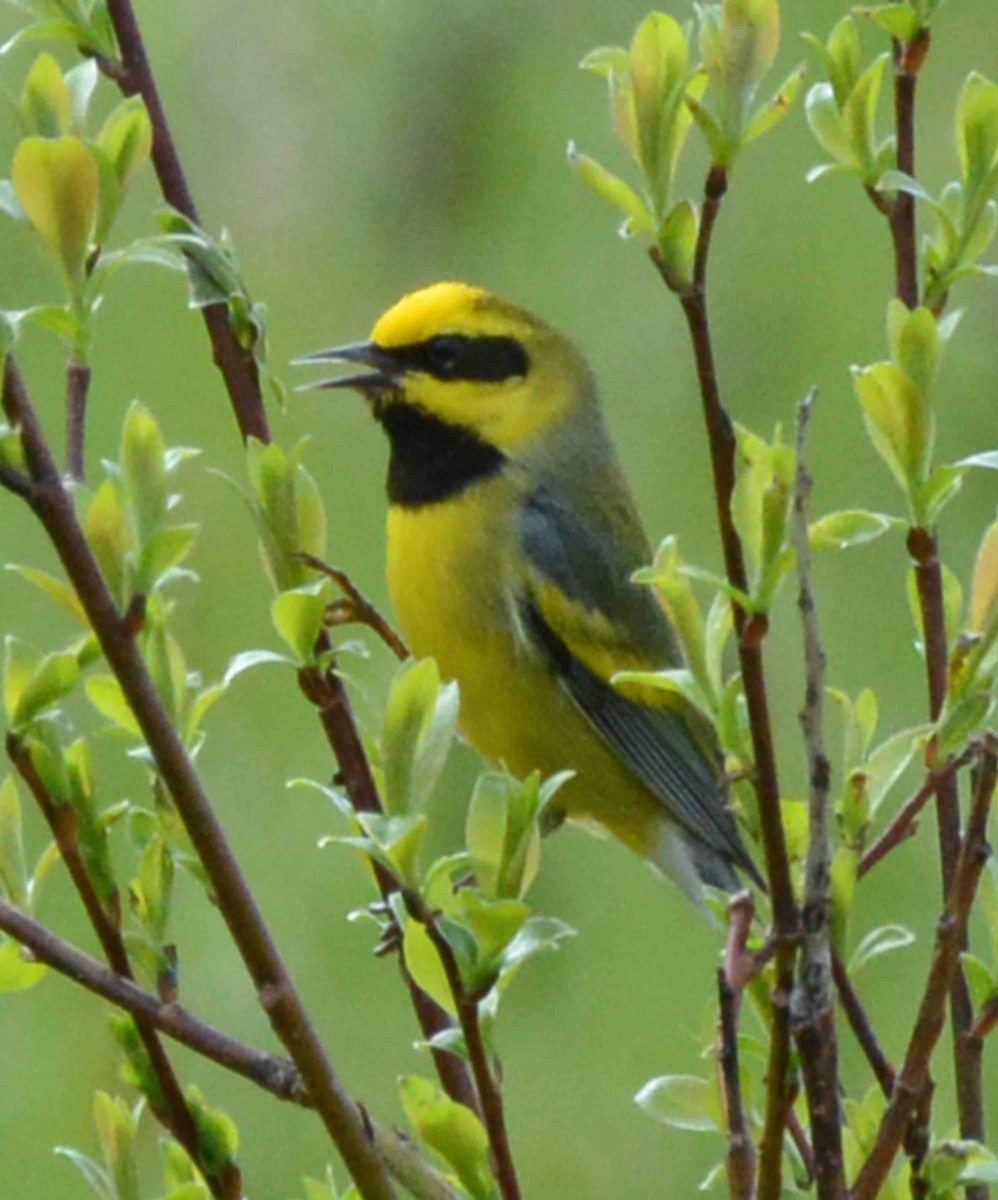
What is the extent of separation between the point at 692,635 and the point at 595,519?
1510 mm

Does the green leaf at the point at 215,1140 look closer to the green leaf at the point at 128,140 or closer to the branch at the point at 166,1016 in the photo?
the branch at the point at 166,1016

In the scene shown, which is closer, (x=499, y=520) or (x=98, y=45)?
(x=98, y=45)

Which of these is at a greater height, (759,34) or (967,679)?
(759,34)

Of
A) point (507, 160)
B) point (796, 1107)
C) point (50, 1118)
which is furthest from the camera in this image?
point (507, 160)

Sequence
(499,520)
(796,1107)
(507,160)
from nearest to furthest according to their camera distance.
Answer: (796,1107), (499,520), (507,160)

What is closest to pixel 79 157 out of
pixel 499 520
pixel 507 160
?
pixel 499 520

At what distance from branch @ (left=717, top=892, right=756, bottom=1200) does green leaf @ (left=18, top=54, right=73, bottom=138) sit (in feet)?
1.49

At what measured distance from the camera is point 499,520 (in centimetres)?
239

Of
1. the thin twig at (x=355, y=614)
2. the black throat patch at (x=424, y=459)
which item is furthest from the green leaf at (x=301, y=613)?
the black throat patch at (x=424, y=459)

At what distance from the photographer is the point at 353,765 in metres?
1.17

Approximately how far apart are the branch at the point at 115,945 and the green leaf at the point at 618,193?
0.34m

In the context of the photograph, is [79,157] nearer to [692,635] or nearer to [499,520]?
[692,635]

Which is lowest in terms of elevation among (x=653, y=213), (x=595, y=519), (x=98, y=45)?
(x=595, y=519)

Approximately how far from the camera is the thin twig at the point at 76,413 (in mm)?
981
